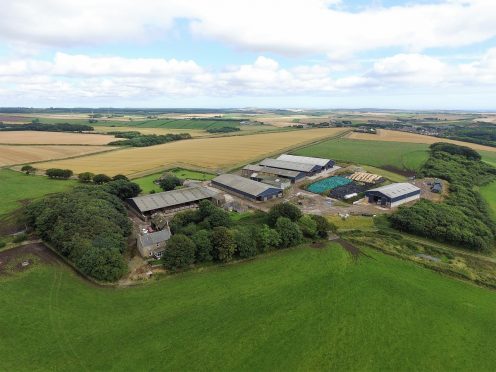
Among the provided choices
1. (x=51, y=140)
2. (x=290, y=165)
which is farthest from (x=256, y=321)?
(x=51, y=140)

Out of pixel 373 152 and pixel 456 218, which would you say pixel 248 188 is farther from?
pixel 373 152

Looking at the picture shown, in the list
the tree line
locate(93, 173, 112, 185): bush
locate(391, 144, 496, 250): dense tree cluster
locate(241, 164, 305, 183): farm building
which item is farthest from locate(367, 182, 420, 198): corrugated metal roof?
locate(93, 173, 112, 185): bush

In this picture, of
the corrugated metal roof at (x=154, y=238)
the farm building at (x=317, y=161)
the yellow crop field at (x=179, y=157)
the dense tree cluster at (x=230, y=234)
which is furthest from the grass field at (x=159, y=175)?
the corrugated metal roof at (x=154, y=238)

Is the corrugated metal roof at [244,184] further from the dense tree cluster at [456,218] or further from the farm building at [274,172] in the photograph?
the dense tree cluster at [456,218]

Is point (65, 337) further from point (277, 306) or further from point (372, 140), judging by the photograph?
point (372, 140)

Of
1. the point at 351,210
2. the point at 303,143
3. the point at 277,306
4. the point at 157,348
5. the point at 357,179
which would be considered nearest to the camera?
the point at 157,348

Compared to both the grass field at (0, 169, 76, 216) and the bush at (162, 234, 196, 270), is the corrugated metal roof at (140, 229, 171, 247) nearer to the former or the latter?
the bush at (162, 234, 196, 270)

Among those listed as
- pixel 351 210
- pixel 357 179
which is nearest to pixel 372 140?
pixel 357 179
